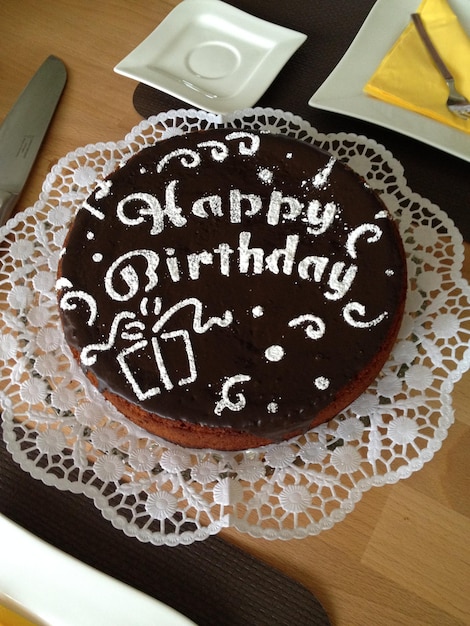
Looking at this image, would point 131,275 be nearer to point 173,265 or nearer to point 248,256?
point 173,265

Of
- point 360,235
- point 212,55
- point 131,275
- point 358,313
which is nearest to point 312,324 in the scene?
point 358,313

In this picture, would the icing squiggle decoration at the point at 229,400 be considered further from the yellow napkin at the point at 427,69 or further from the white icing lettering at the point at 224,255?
the yellow napkin at the point at 427,69

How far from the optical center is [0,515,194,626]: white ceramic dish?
789mm

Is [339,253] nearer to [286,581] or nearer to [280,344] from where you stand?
[280,344]

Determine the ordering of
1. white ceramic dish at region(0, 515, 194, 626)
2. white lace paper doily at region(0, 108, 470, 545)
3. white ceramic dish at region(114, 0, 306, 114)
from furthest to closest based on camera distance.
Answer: white ceramic dish at region(114, 0, 306, 114) → white lace paper doily at region(0, 108, 470, 545) → white ceramic dish at region(0, 515, 194, 626)

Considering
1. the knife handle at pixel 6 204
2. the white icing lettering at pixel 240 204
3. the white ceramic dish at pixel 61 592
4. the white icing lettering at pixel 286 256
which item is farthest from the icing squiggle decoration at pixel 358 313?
the knife handle at pixel 6 204

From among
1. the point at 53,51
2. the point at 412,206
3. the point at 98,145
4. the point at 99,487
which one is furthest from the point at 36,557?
the point at 53,51

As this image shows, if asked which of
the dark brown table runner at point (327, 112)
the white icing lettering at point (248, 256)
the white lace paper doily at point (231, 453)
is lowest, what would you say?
the white lace paper doily at point (231, 453)

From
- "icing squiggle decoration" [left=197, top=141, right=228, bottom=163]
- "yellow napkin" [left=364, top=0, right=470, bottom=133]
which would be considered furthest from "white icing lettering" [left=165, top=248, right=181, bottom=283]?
"yellow napkin" [left=364, top=0, right=470, bottom=133]

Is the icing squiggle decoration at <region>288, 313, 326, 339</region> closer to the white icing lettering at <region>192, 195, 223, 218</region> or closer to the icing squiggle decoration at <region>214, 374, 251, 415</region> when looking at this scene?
the icing squiggle decoration at <region>214, 374, 251, 415</region>

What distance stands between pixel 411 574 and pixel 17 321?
2.52 feet

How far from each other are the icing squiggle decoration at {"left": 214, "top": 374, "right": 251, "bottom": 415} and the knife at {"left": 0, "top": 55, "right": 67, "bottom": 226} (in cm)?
58

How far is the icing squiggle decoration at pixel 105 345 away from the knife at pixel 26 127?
1.25 feet

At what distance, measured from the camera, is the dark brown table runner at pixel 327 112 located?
1.16 m
